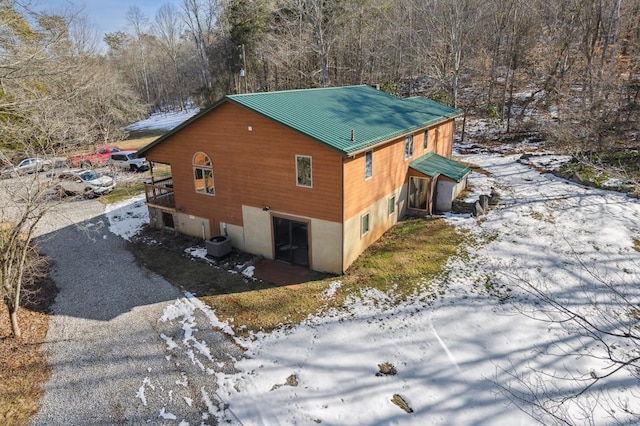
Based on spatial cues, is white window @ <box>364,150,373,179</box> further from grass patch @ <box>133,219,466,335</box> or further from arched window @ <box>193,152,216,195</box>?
arched window @ <box>193,152,216,195</box>

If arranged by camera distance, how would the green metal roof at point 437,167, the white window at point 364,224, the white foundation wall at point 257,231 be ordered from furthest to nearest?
1. the green metal roof at point 437,167
2. the white foundation wall at point 257,231
3. the white window at point 364,224

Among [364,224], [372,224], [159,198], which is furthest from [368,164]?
[159,198]

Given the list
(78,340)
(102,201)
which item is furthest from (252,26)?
(78,340)

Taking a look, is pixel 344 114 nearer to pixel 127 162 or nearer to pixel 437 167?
pixel 437 167

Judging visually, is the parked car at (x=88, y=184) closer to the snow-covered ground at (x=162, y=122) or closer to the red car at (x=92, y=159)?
the red car at (x=92, y=159)

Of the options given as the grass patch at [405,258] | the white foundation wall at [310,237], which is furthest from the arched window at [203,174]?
the grass patch at [405,258]

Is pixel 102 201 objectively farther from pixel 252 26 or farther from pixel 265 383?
pixel 252 26
